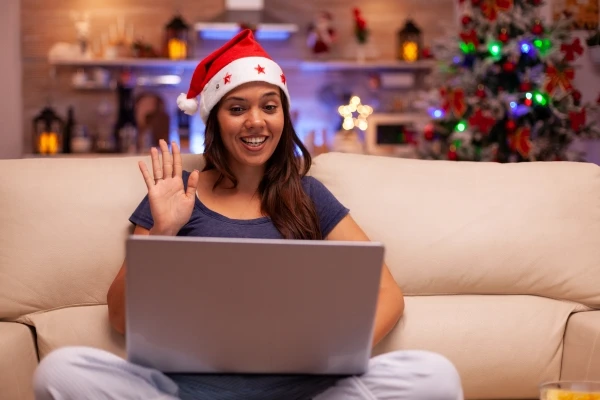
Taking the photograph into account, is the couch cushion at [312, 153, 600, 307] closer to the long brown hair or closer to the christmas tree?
the long brown hair

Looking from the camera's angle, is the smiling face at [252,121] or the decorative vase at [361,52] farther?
the decorative vase at [361,52]

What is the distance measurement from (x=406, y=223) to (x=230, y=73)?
2.02 feet

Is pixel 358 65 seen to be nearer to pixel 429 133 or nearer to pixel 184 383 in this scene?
pixel 429 133

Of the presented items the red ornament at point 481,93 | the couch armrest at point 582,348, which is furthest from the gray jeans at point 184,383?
the red ornament at point 481,93

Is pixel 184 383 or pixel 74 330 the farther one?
pixel 74 330

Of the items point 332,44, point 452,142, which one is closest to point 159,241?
point 452,142

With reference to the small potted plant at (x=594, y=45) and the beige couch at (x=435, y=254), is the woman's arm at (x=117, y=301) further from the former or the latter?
the small potted plant at (x=594, y=45)

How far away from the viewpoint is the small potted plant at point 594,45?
4934mm

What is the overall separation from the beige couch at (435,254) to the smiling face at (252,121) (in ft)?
0.70

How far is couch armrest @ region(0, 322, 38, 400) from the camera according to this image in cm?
183

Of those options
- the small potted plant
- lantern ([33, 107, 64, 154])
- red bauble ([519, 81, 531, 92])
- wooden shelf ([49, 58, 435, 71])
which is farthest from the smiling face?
lantern ([33, 107, 64, 154])

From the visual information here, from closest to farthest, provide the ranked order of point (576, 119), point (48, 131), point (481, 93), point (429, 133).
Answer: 1. point (576, 119)
2. point (481, 93)
3. point (429, 133)
4. point (48, 131)

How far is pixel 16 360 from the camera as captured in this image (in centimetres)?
189

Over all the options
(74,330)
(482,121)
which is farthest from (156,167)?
(482,121)
